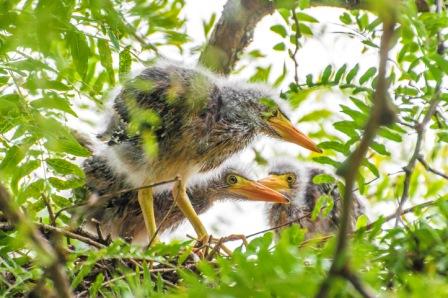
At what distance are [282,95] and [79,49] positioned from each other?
111 cm

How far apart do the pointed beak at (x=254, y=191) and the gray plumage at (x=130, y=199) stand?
4 centimetres

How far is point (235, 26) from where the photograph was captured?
12.4 ft

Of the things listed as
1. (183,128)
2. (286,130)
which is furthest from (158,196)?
(183,128)

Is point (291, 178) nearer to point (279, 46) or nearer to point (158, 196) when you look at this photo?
point (158, 196)

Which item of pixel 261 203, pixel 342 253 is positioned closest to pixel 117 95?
pixel 261 203

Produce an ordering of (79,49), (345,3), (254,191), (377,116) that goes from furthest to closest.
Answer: (254,191) → (345,3) → (79,49) → (377,116)

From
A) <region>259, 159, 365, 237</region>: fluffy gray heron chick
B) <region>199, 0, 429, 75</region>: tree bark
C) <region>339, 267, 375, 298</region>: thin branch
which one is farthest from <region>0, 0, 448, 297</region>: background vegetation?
<region>259, 159, 365, 237</region>: fluffy gray heron chick

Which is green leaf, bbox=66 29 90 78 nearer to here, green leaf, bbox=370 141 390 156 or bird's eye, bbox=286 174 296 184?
green leaf, bbox=370 141 390 156

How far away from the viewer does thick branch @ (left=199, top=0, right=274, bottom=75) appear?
3.73 metres

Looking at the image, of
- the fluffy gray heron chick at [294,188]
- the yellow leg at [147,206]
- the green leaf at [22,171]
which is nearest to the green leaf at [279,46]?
the yellow leg at [147,206]

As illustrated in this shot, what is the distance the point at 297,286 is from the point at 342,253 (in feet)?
1.03

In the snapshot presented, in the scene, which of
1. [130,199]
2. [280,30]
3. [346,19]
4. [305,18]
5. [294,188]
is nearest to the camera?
[346,19]

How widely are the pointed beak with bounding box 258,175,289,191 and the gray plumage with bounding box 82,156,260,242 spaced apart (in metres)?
0.25

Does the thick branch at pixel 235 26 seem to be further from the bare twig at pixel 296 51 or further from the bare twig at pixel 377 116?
the bare twig at pixel 377 116
